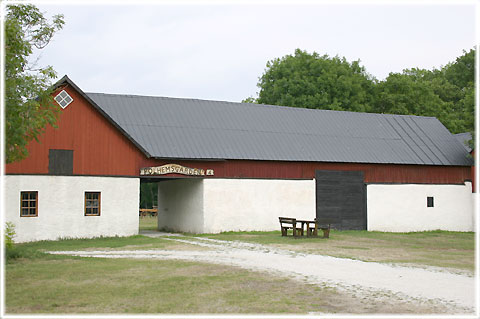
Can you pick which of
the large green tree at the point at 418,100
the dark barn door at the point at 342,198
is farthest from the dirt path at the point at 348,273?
the large green tree at the point at 418,100

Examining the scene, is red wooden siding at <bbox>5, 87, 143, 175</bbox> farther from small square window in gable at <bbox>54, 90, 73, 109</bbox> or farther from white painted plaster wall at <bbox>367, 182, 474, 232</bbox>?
white painted plaster wall at <bbox>367, 182, 474, 232</bbox>

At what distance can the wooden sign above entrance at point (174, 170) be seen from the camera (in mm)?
26031

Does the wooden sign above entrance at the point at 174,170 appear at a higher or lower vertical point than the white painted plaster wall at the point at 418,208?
higher

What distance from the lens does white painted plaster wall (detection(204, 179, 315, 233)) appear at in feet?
89.6

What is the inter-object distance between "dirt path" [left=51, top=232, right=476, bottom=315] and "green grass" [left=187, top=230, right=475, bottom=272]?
126 cm

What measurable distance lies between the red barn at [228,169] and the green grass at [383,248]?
3.09m

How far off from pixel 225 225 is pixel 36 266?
45.2ft

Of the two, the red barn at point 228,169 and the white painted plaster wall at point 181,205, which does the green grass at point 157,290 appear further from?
the white painted plaster wall at point 181,205

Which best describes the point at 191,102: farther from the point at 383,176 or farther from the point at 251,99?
the point at 251,99

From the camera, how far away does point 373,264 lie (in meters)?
15.2

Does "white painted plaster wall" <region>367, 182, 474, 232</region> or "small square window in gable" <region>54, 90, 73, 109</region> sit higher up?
"small square window in gable" <region>54, 90, 73, 109</region>

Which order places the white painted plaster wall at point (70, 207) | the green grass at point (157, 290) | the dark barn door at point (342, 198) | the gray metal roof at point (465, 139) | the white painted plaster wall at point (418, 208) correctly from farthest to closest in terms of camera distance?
the gray metal roof at point (465, 139), the white painted plaster wall at point (418, 208), the dark barn door at point (342, 198), the white painted plaster wall at point (70, 207), the green grass at point (157, 290)

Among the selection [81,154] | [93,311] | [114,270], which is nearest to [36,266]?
[114,270]

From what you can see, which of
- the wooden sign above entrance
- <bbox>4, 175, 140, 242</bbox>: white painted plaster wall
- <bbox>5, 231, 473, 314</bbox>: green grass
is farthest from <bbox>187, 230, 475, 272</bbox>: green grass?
<bbox>4, 175, 140, 242</bbox>: white painted plaster wall
